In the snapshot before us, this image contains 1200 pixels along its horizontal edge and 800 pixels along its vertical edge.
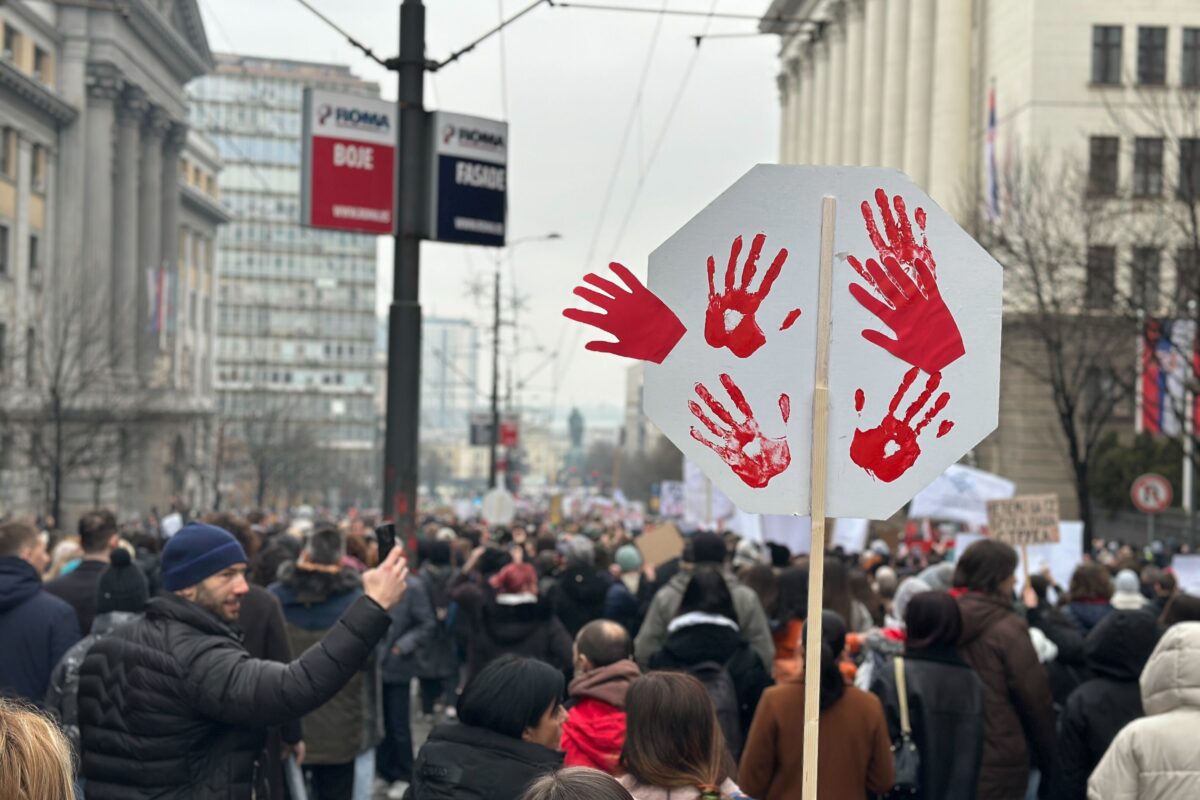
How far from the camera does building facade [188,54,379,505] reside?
447ft

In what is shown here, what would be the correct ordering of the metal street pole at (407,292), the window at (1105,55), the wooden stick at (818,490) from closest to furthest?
the wooden stick at (818,490)
the metal street pole at (407,292)
the window at (1105,55)

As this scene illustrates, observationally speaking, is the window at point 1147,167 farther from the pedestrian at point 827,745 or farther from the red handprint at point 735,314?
the red handprint at point 735,314

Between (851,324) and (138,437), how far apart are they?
54.6 metres

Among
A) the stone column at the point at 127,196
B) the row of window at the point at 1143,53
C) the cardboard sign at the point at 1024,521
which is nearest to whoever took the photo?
the cardboard sign at the point at 1024,521

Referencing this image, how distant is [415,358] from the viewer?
31.9 feet

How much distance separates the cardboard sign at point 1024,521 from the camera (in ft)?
39.6

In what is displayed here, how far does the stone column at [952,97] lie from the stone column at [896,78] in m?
5.81

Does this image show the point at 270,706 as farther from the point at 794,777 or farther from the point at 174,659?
the point at 794,777

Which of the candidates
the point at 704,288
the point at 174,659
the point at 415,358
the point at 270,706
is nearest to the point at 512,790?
the point at 270,706

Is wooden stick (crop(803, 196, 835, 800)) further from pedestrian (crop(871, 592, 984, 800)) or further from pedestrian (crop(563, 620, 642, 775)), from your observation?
pedestrian (crop(871, 592, 984, 800))

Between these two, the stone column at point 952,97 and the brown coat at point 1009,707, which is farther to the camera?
the stone column at point 952,97

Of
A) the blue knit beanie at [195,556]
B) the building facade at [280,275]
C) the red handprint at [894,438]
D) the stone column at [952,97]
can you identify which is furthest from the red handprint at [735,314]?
the building facade at [280,275]

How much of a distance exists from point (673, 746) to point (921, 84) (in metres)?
57.2

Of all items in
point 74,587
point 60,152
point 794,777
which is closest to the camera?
point 794,777
